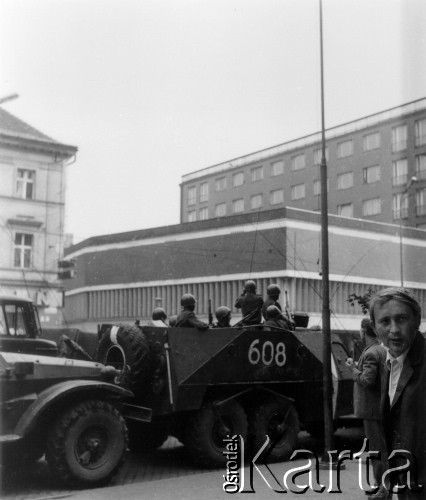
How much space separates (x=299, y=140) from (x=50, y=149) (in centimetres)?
3712

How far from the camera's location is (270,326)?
10.6 meters

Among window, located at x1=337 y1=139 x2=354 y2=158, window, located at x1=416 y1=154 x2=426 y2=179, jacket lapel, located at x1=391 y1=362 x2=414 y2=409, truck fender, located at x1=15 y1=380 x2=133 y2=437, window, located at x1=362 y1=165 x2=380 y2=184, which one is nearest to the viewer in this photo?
jacket lapel, located at x1=391 y1=362 x2=414 y2=409

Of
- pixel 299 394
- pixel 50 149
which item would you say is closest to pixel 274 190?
pixel 50 149

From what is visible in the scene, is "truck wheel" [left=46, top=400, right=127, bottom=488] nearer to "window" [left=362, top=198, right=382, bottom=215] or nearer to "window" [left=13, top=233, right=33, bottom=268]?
"window" [left=13, top=233, right=33, bottom=268]

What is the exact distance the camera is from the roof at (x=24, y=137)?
78.1 feet

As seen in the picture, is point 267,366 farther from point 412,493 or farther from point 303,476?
point 412,493

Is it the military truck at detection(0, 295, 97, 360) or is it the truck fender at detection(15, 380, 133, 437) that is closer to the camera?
the truck fender at detection(15, 380, 133, 437)

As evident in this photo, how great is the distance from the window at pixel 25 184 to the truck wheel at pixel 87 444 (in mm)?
17162

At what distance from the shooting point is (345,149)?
55.8 metres

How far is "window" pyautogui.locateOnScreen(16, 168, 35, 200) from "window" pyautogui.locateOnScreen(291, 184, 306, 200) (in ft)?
120

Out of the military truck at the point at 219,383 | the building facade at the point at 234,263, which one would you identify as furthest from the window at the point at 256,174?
the military truck at the point at 219,383

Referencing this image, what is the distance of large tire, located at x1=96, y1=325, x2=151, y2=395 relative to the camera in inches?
370

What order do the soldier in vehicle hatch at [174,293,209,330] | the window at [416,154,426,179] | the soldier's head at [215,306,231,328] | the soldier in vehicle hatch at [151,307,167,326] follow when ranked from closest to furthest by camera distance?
the soldier in vehicle hatch at [174,293,209,330] < the soldier in vehicle hatch at [151,307,167,326] < the soldier's head at [215,306,231,328] < the window at [416,154,426,179]

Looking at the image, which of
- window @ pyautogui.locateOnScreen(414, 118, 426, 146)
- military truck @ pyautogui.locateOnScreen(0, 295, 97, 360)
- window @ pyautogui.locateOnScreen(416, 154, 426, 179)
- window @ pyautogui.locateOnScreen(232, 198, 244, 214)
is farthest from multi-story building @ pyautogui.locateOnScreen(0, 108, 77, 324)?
window @ pyautogui.locateOnScreen(232, 198, 244, 214)
